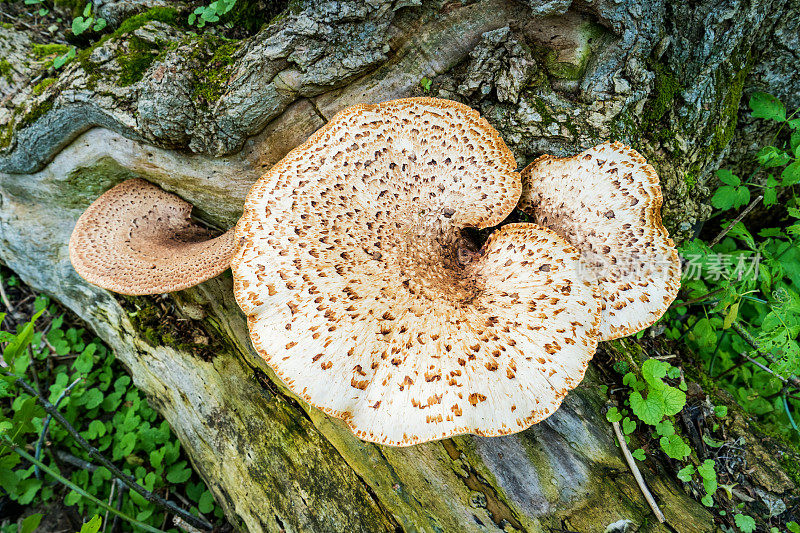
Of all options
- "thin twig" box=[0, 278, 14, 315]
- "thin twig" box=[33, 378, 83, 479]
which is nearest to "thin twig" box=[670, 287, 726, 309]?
"thin twig" box=[33, 378, 83, 479]

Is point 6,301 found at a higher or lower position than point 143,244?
lower

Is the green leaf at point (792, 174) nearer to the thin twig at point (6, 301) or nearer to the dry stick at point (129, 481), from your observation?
the dry stick at point (129, 481)

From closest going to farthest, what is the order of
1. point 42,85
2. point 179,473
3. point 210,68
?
point 210,68, point 42,85, point 179,473

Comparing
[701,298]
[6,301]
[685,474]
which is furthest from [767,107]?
[6,301]

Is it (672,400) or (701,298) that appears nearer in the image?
(672,400)

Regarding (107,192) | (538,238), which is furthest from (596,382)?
(107,192)

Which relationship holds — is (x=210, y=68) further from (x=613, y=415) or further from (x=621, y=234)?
(x=613, y=415)

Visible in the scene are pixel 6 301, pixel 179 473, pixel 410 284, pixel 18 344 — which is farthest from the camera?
pixel 6 301

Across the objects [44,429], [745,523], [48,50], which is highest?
[48,50]

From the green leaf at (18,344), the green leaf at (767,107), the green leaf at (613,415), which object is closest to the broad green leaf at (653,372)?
the green leaf at (613,415)
